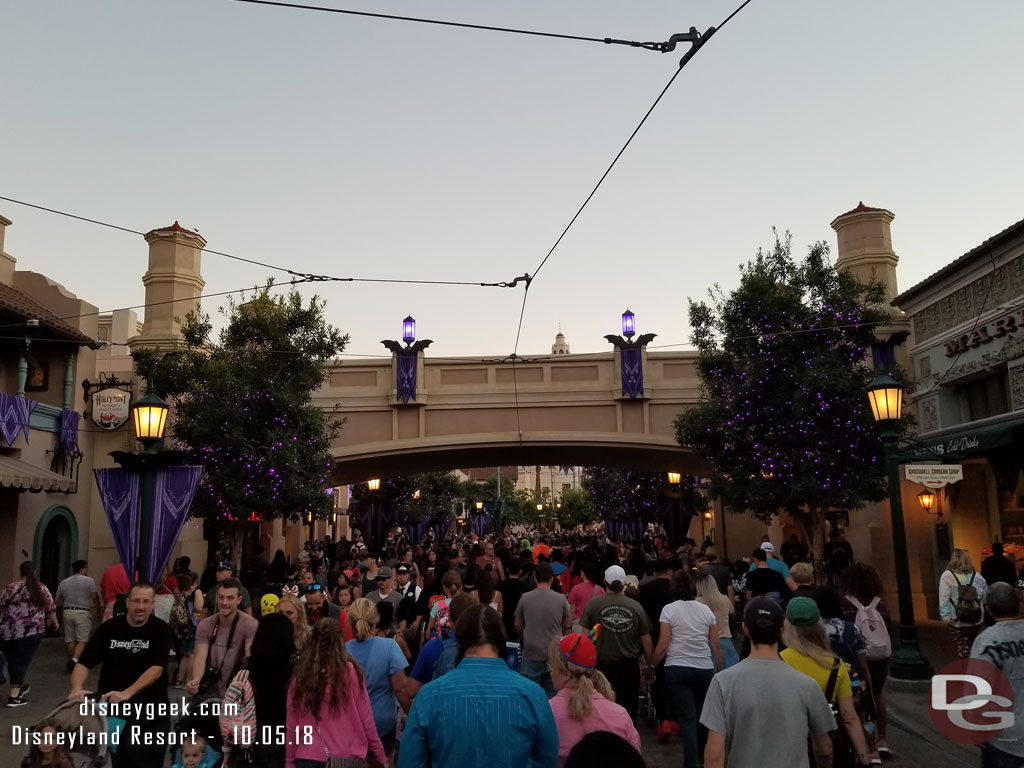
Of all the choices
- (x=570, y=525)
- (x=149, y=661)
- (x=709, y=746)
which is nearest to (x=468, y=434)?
(x=149, y=661)

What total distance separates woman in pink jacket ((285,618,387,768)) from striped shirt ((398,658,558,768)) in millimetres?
1655

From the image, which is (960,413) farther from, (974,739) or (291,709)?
(291,709)

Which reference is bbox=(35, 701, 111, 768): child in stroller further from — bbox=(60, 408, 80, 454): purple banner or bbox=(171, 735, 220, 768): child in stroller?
bbox=(60, 408, 80, 454): purple banner

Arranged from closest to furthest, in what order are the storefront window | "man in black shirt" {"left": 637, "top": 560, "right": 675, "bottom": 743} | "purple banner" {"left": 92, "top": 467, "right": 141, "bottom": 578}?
"man in black shirt" {"left": 637, "top": 560, "right": 675, "bottom": 743}
"purple banner" {"left": 92, "top": 467, "right": 141, "bottom": 578}
the storefront window

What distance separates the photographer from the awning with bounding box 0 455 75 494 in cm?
1510

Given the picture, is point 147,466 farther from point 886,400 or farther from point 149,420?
point 886,400

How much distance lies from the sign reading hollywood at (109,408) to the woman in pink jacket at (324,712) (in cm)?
1800

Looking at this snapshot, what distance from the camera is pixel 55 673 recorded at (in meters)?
12.9

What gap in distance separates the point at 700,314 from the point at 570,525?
221 feet

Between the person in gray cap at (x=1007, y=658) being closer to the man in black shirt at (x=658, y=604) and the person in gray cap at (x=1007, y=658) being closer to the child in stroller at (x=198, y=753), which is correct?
the man in black shirt at (x=658, y=604)

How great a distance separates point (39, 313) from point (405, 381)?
9.26 metres

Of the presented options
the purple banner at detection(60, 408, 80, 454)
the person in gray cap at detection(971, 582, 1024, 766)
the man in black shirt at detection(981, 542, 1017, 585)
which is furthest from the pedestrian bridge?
the person in gray cap at detection(971, 582, 1024, 766)

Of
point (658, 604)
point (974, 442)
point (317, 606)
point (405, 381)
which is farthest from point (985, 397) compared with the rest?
point (317, 606)

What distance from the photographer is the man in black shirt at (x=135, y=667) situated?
5578mm
